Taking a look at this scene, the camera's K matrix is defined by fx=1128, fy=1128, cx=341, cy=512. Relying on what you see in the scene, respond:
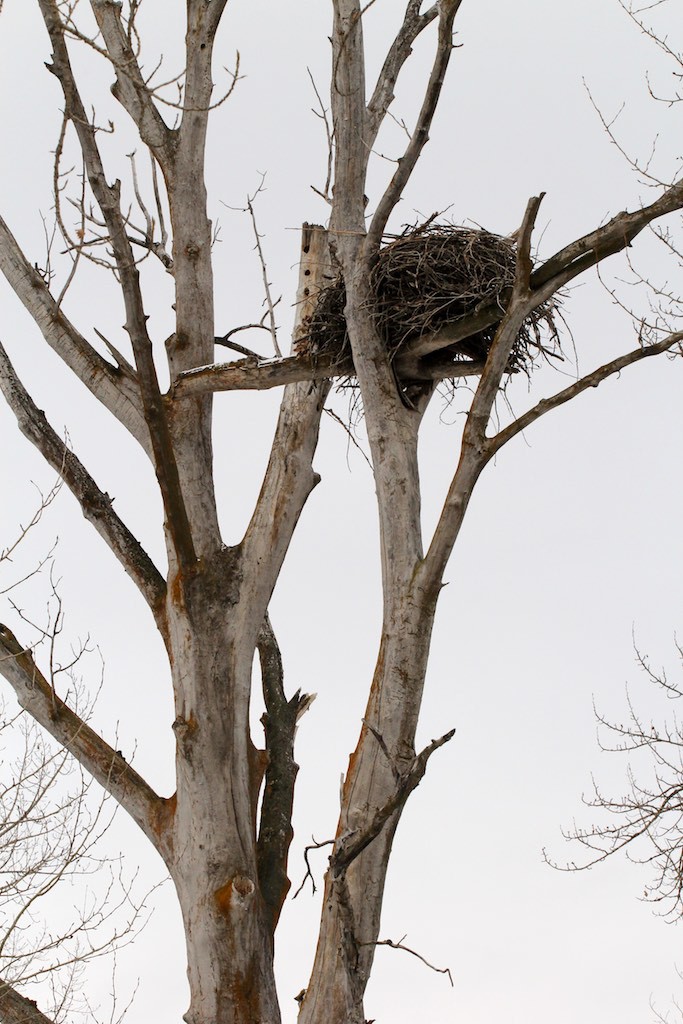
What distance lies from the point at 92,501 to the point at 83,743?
1159mm

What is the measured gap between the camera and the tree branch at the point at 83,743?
5.12 m

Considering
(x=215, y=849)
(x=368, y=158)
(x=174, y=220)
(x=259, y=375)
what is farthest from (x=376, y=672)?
(x=174, y=220)

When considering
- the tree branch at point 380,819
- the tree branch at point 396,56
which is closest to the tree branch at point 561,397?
the tree branch at point 380,819

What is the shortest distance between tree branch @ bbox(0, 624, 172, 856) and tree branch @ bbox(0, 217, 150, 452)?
122 centimetres

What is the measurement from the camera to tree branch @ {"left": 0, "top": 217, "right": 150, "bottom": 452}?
5594 millimetres

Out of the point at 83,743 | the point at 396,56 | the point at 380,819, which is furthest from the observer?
the point at 396,56

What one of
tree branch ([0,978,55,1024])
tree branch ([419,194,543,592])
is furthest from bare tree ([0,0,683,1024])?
tree branch ([0,978,55,1024])

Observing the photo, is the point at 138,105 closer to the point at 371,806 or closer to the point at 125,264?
the point at 125,264

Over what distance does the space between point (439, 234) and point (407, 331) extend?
0.78 m

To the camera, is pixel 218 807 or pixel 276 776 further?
pixel 276 776

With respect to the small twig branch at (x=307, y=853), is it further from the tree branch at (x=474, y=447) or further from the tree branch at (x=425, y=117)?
the tree branch at (x=425, y=117)

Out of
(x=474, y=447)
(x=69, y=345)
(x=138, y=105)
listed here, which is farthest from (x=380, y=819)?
(x=138, y=105)

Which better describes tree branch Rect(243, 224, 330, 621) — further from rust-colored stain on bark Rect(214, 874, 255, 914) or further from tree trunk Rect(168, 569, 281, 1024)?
rust-colored stain on bark Rect(214, 874, 255, 914)

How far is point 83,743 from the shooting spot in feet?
17.2
